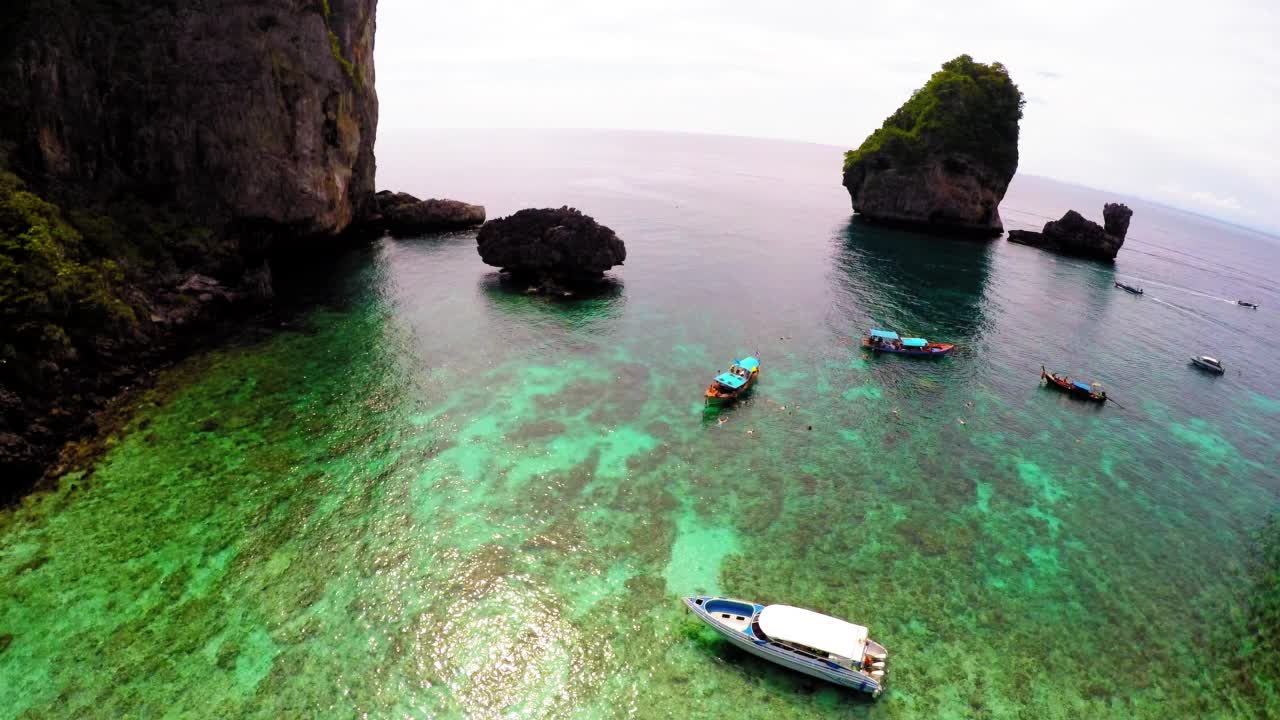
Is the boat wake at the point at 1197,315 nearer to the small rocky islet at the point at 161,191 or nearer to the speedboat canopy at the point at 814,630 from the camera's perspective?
the small rocky islet at the point at 161,191

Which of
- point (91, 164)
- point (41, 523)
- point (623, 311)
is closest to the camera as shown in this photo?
point (41, 523)

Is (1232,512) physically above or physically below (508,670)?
above

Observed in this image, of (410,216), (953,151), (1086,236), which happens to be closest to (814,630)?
(410,216)

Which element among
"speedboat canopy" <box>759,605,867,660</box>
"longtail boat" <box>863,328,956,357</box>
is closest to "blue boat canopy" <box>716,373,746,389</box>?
"longtail boat" <box>863,328,956,357</box>

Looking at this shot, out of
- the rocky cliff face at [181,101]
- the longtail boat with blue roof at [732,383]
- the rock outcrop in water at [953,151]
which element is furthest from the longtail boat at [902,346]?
the rock outcrop in water at [953,151]

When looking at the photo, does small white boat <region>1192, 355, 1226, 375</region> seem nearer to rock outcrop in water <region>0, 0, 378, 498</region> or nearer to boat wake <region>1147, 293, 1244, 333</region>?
boat wake <region>1147, 293, 1244, 333</region>

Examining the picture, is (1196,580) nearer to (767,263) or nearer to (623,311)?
(623,311)

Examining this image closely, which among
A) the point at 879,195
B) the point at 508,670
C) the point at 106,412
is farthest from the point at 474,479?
the point at 879,195
